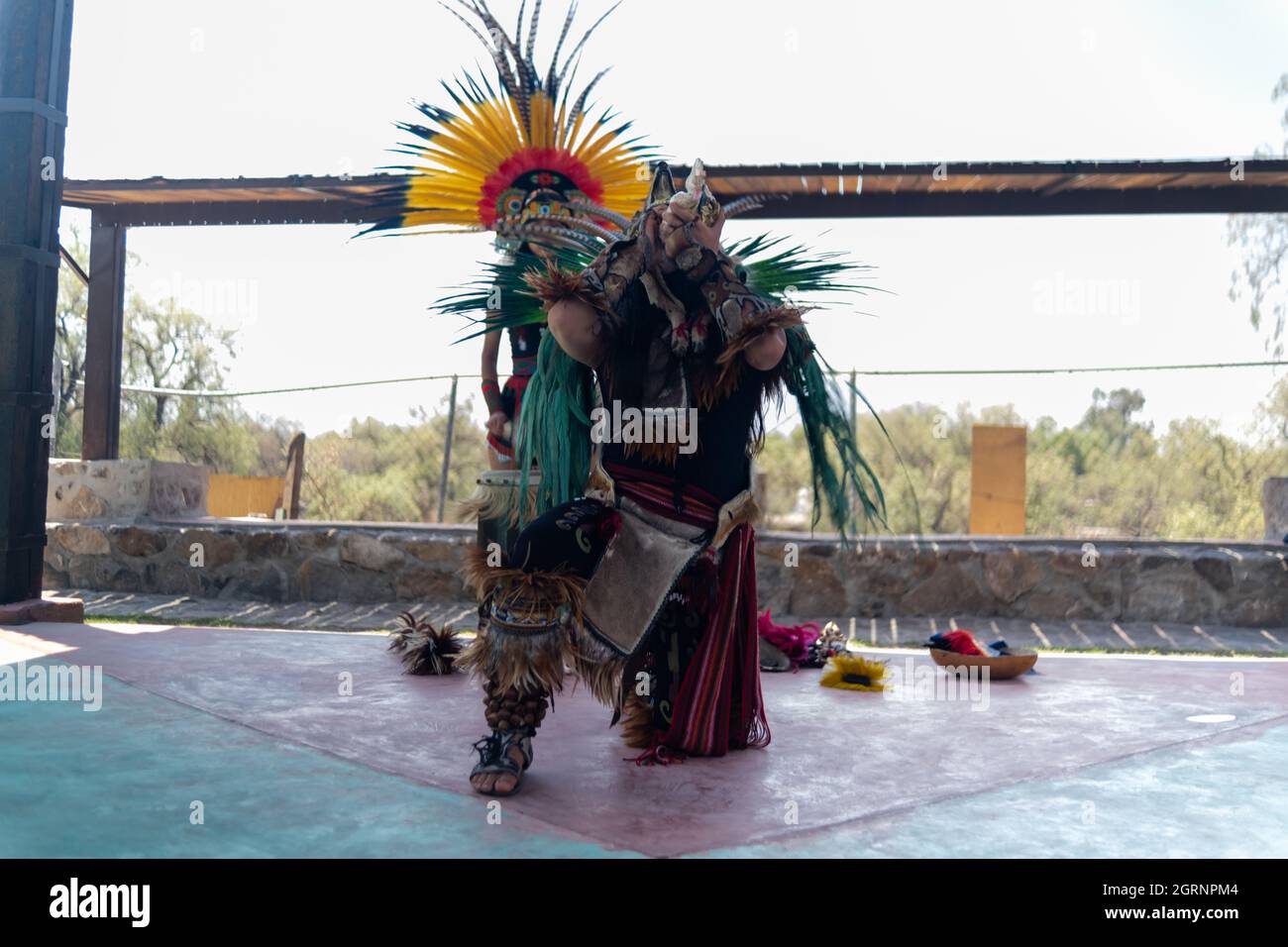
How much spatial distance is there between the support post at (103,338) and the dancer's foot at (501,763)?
7.33 m

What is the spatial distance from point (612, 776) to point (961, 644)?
2.69 meters

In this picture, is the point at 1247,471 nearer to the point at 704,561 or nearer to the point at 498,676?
the point at 704,561

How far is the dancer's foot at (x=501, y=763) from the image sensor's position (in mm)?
2922

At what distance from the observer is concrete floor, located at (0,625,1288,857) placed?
2508 millimetres

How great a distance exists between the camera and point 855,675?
4875 mm

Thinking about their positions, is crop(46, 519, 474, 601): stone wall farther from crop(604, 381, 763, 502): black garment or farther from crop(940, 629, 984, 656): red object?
crop(604, 381, 763, 502): black garment

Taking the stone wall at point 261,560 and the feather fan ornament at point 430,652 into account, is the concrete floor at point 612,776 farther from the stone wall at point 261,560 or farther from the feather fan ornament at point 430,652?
the stone wall at point 261,560

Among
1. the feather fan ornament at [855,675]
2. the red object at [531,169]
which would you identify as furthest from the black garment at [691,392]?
the feather fan ornament at [855,675]

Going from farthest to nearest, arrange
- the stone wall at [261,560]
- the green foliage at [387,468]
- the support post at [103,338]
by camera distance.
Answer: the green foliage at [387,468] → the support post at [103,338] → the stone wall at [261,560]

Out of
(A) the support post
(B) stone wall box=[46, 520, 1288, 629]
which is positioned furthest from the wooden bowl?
(A) the support post

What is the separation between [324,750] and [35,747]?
0.80m

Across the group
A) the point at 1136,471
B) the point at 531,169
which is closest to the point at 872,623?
the point at 531,169

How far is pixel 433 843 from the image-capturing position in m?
2.45

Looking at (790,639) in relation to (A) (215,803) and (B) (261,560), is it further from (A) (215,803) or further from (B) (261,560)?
(B) (261,560)
